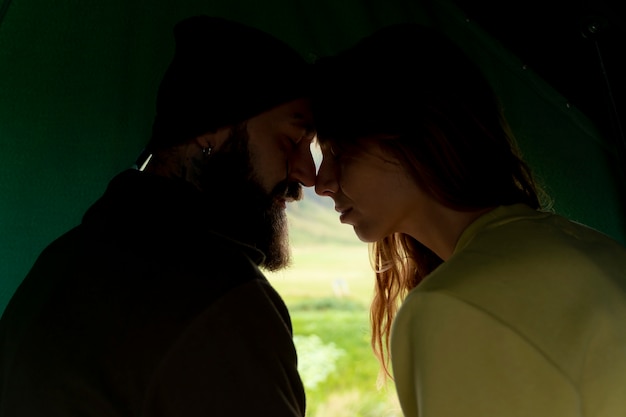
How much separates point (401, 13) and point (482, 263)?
35.0 inches

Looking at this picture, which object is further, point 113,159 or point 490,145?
point 113,159

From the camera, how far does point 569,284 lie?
42.5 inches

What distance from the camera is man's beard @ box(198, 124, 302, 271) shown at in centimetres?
135

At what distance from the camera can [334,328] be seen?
277 centimetres

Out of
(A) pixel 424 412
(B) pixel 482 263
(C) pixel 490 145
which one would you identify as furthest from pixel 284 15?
(A) pixel 424 412

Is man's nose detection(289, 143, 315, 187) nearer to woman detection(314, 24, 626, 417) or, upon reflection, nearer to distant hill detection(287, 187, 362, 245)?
woman detection(314, 24, 626, 417)

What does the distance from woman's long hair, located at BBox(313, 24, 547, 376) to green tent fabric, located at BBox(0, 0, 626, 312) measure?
450 mm

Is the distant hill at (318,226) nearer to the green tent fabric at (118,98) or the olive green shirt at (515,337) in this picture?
the green tent fabric at (118,98)

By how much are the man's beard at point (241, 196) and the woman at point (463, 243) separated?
0.33 ft

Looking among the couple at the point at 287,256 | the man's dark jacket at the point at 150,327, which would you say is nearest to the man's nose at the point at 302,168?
the couple at the point at 287,256

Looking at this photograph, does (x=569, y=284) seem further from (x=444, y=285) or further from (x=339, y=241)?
(x=339, y=241)

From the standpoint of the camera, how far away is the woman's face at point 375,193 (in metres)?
1.29

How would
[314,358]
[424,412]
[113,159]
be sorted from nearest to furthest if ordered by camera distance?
[424,412] < [113,159] < [314,358]

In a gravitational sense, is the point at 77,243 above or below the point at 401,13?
below
